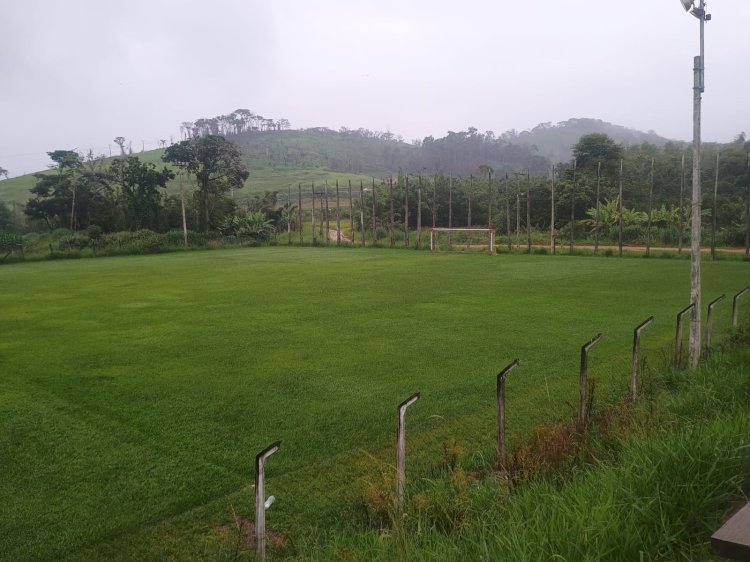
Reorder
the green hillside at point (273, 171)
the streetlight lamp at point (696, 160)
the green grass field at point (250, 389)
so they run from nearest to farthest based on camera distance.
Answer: the green grass field at point (250, 389), the streetlight lamp at point (696, 160), the green hillside at point (273, 171)

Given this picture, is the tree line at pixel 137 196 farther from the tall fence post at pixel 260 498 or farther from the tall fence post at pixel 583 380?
the tall fence post at pixel 260 498

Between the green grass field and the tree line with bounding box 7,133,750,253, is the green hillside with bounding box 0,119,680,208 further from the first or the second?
the green grass field

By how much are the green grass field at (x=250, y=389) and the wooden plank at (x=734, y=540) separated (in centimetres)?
222

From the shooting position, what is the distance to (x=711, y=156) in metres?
32.8

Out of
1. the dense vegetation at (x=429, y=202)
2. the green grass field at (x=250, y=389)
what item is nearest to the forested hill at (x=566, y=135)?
the dense vegetation at (x=429, y=202)

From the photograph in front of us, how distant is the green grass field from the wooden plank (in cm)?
222

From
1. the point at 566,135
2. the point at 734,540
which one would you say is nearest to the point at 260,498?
the point at 734,540

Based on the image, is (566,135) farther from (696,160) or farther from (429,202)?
(696,160)

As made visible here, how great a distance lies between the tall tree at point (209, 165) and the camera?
36219 mm

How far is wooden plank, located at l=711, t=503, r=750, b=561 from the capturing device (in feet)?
5.28

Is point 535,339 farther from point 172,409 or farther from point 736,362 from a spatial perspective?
point 172,409

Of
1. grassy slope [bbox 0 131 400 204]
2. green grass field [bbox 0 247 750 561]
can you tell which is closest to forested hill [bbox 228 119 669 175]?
grassy slope [bbox 0 131 400 204]

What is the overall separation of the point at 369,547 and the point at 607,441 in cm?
187

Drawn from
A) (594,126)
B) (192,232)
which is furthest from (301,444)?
(594,126)
